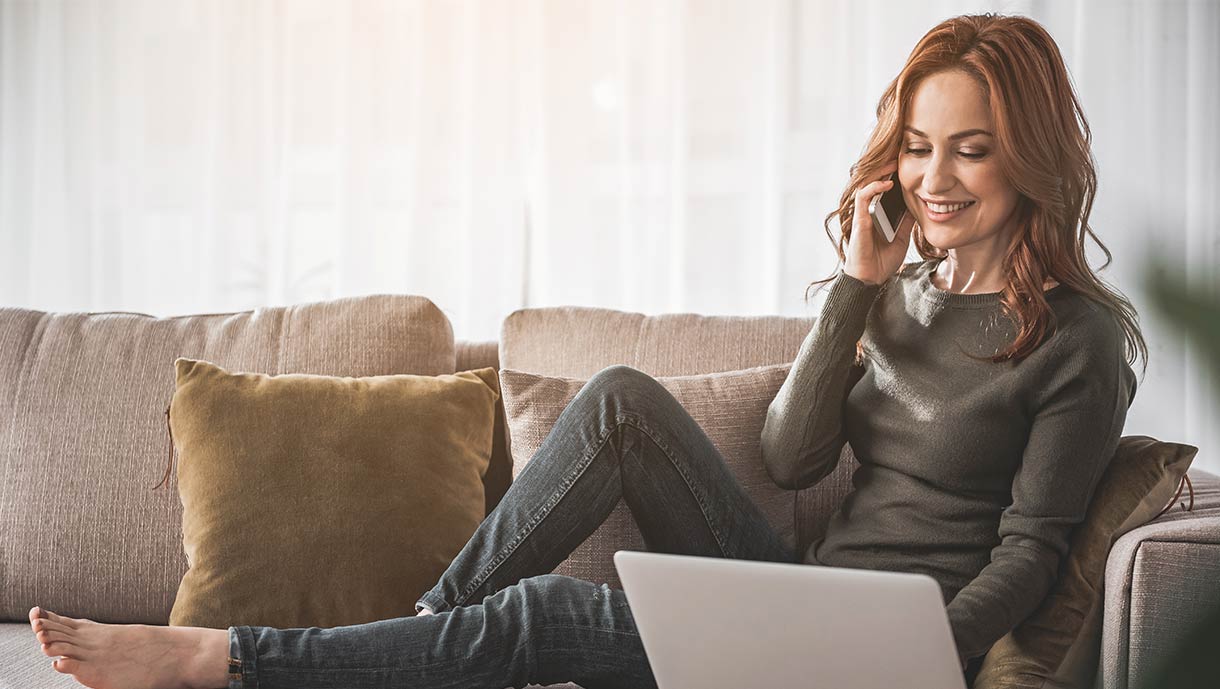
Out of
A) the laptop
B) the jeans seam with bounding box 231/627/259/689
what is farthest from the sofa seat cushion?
the laptop

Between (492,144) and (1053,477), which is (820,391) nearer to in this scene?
(1053,477)

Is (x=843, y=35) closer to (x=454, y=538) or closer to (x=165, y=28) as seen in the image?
(x=454, y=538)

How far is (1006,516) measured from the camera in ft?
4.33

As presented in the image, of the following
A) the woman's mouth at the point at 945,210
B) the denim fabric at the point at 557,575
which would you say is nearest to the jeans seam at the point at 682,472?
the denim fabric at the point at 557,575

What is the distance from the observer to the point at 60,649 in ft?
4.13

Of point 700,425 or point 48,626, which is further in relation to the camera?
point 700,425

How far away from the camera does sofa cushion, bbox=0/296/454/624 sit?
1.70 meters

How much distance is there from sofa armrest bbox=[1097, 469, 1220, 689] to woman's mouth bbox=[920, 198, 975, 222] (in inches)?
19.2

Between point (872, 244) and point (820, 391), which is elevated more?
point (872, 244)

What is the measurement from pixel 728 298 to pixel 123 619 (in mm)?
1419

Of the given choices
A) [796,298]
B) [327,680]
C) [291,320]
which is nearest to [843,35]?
[796,298]

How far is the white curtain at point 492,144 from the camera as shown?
2354 mm

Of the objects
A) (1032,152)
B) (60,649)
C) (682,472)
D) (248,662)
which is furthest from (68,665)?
(1032,152)

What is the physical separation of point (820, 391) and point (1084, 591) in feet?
1.42
